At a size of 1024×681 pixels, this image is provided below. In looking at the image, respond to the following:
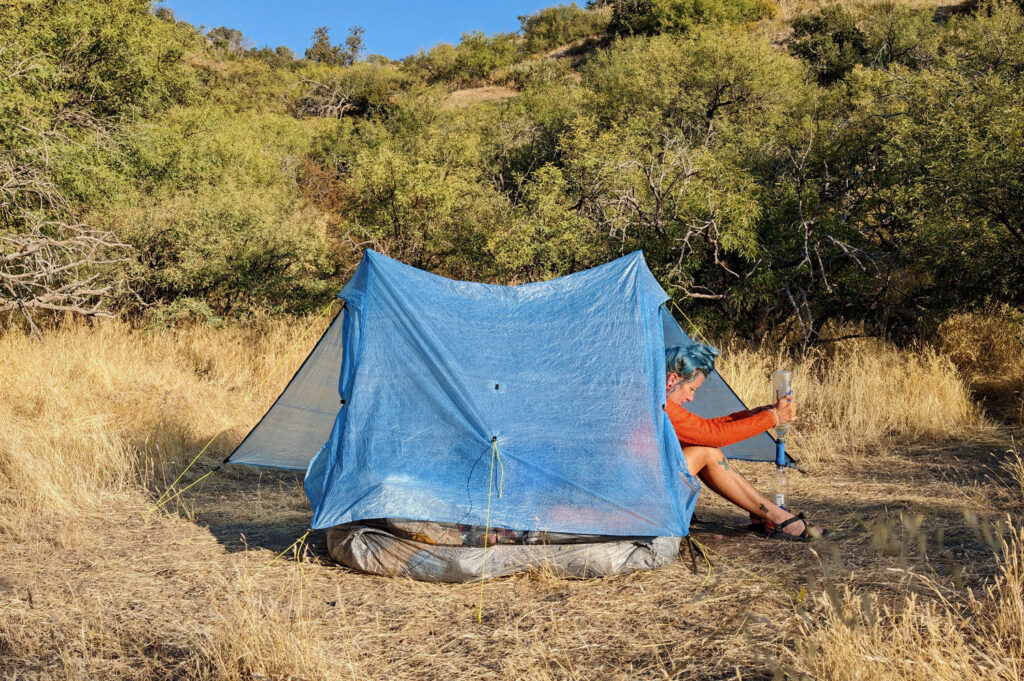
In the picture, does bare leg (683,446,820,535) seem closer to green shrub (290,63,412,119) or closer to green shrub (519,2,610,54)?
green shrub (290,63,412,119)

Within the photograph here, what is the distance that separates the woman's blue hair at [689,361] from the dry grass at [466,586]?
998 mm

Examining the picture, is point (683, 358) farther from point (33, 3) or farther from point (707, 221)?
point (33, 3)

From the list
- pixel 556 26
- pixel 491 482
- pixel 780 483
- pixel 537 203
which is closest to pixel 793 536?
pixel 780 483

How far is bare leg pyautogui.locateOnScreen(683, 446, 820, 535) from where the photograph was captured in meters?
5.00

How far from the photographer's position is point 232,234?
1095 centimetres

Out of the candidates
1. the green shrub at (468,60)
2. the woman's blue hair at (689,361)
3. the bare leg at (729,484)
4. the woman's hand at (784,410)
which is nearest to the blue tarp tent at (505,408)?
the woman's blue hair at (689,361)

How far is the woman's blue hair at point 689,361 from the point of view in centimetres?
516

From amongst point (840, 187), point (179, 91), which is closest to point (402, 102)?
point (179, 91)

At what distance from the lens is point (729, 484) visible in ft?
16.6

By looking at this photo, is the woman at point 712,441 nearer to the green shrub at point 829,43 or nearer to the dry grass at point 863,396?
the dry grass at point 863,396

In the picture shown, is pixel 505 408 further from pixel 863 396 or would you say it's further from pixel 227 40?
pixel 227 40

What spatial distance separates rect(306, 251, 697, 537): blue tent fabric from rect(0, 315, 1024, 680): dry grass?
1.35 ft

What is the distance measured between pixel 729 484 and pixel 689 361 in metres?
0.75

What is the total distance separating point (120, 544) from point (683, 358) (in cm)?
355
